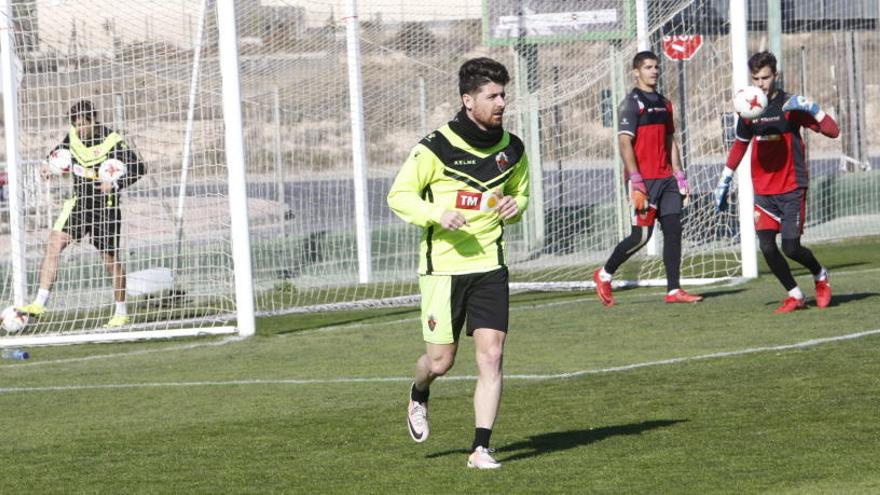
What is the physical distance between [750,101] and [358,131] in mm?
5990

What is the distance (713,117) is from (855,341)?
25.0 feet

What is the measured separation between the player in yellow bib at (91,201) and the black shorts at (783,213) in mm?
5903

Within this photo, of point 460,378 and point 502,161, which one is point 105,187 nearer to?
point 460,378

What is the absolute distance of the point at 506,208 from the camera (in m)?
7.73

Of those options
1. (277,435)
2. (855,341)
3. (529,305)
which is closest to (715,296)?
(529,305)

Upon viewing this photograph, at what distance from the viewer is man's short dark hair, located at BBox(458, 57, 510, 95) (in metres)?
7.69

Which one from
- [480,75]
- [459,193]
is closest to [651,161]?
[459,193]

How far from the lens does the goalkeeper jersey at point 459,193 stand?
7.81 metres

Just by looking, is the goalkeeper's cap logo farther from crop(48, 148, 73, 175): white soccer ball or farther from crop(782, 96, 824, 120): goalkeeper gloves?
crop(48, 148, 73, 175): white soccer ball

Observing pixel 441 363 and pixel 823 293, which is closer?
pixel 441 363

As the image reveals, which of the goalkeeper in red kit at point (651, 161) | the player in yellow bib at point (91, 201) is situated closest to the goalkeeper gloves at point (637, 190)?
the goalkeeper in red kit at point (651, 161)

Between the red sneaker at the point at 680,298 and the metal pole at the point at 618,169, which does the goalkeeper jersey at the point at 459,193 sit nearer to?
the red sneaker at the point at 680,298

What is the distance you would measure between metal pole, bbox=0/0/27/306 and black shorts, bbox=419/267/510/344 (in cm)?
914

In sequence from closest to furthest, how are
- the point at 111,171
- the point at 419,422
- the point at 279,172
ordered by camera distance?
the point at 419,422
the point at 111,171
the point at 279,172
